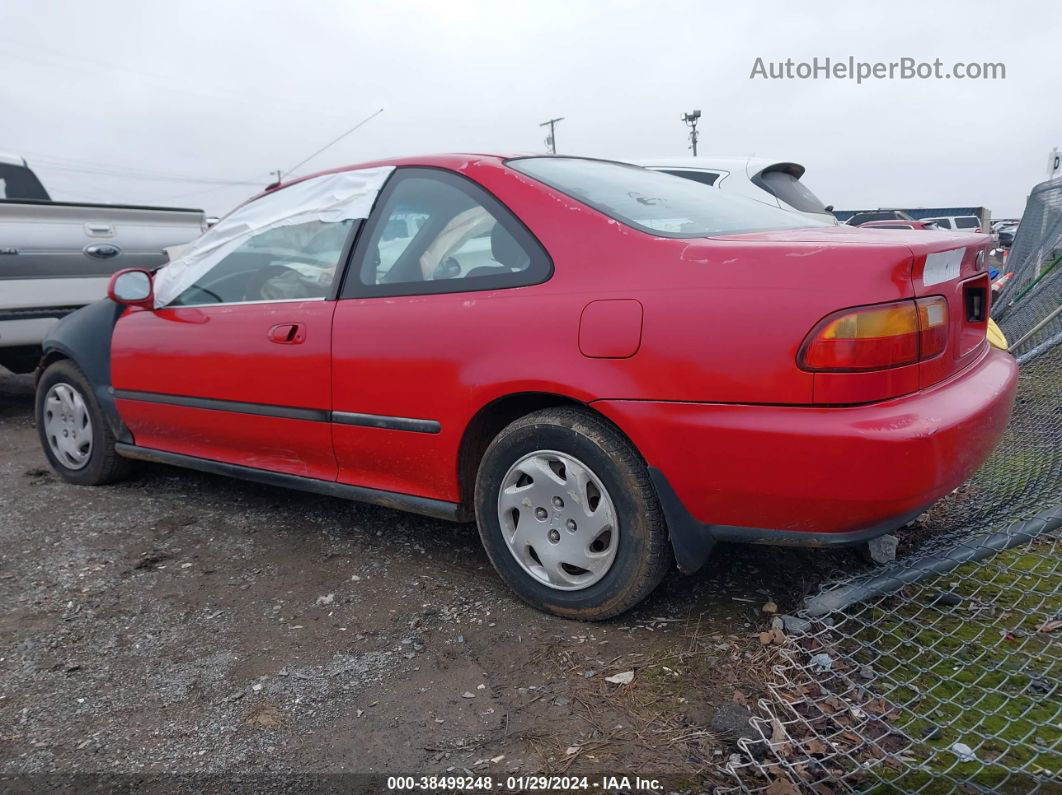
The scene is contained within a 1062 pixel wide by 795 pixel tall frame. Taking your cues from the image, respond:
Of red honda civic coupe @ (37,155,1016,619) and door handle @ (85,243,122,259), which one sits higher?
door handle @ (85,243,122,259)

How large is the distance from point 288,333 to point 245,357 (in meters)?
0.28

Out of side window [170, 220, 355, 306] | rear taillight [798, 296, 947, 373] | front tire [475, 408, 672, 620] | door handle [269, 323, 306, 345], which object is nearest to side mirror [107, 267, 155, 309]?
side window [170, 220, 355, 306]

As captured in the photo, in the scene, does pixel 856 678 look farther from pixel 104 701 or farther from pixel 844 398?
pixel 104 701

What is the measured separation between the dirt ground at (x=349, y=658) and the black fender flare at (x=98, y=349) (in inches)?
26.0

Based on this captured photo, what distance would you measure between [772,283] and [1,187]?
8.23 meters

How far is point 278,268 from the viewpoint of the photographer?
10.7 ft

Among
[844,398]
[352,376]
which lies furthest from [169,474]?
[844,398]

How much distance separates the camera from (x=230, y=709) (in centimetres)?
213

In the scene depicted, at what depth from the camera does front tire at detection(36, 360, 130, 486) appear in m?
3.97

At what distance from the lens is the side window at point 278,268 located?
304cm

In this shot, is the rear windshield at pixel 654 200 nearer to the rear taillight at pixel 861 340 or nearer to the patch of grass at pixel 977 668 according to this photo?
the rear taillight at pixel 861 340

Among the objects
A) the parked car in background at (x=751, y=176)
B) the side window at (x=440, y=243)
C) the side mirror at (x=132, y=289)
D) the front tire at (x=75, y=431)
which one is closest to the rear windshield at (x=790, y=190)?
the parked car in background at (x=751, y=176)

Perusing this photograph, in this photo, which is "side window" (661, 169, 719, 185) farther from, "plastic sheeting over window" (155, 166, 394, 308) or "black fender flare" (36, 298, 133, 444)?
"black fender flare" (36, 298, 133, 444)

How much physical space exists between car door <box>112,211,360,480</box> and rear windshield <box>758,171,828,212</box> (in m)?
4.12
